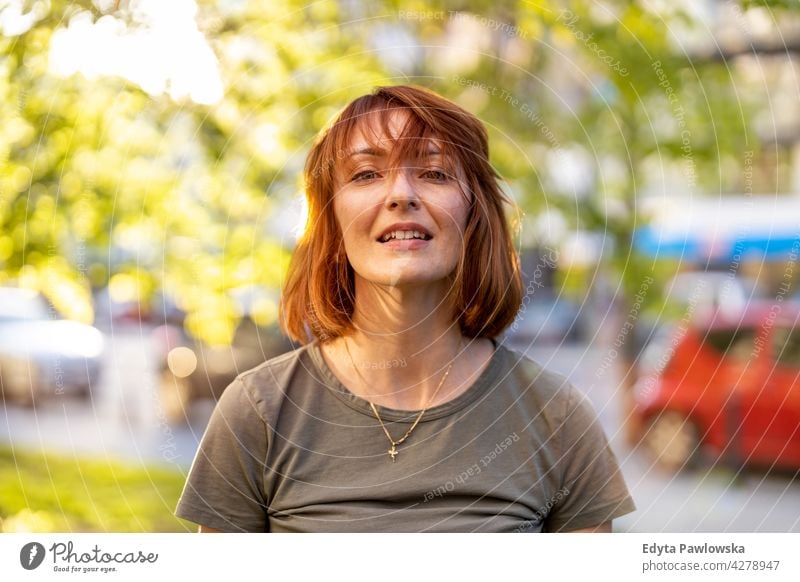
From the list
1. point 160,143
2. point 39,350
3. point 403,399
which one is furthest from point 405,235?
point 39,350

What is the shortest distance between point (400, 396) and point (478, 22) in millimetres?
890

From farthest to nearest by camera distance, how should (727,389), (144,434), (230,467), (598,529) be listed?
(727,389)
(144,434)
(598,529)
(230,467)

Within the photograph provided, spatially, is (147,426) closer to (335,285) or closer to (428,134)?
(335,285)

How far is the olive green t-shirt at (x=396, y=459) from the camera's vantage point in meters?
1.28

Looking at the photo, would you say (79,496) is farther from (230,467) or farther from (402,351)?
(402,351)

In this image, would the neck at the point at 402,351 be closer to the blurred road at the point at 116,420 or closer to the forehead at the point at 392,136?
the forehead at the point at 392,136

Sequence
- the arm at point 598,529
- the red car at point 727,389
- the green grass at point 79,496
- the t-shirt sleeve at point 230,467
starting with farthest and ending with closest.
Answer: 1. the red car at point 727,389
2. the green grass at point 79,496
3. the arm at point 598,529
4. the t-shirt sleeve at point 230,467

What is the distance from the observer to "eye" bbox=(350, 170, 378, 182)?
1.33 m

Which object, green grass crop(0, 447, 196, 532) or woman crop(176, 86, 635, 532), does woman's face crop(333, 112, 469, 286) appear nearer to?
woman crop(176, 86, 635, 532)

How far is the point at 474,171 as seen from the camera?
1.35 metres

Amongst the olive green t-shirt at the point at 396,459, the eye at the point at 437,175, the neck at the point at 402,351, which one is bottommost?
the olive green t-shirt at the point at 396,459

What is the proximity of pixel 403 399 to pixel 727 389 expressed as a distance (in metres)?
1.31

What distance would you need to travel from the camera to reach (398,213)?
1.30 m

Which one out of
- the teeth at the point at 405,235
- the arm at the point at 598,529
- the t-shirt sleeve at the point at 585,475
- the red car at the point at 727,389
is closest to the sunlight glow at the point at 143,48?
the teeth at the point at 405,235
